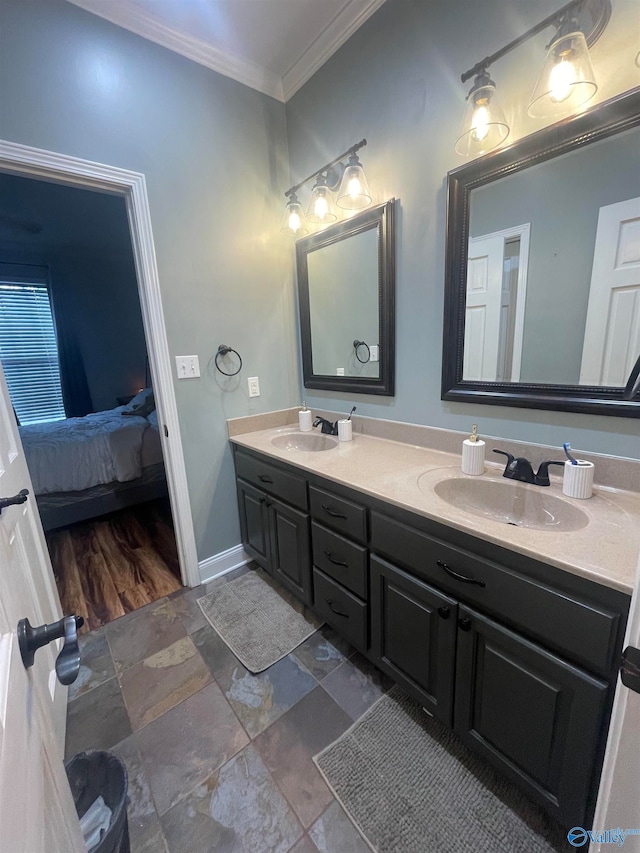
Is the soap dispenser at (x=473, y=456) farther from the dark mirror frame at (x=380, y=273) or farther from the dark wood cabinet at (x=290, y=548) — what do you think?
the dark wood cabinet at (x=290, y=548)

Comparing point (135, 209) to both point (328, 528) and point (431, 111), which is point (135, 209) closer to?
point (431, 111)

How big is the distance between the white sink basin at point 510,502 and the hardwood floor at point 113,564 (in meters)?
1.71

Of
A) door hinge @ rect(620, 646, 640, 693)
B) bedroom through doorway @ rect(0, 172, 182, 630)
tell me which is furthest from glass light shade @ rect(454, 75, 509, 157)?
bedroom through doorway @ rect(0, 172, 182, 630)

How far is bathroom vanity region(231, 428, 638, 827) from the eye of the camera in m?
0.80

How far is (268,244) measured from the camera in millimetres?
2072

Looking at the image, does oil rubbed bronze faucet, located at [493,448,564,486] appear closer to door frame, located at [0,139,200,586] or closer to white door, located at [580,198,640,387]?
white door, located at [580,198,640,387]

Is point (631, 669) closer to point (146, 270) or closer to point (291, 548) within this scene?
point (291, 548)

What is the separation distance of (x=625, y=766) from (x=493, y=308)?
4.18 feet

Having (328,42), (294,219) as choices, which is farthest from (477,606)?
(328,42)

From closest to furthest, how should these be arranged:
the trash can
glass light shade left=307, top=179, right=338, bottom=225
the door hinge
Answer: the door hinge → the trash can → glass light shade left=307, top=179, right=338, bottom=225

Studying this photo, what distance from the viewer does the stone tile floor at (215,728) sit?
1003mm

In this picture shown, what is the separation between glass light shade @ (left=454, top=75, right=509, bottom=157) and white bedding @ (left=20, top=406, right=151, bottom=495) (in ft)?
9.58

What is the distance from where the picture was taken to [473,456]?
129 centimetres

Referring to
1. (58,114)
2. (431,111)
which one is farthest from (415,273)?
(58,114)
